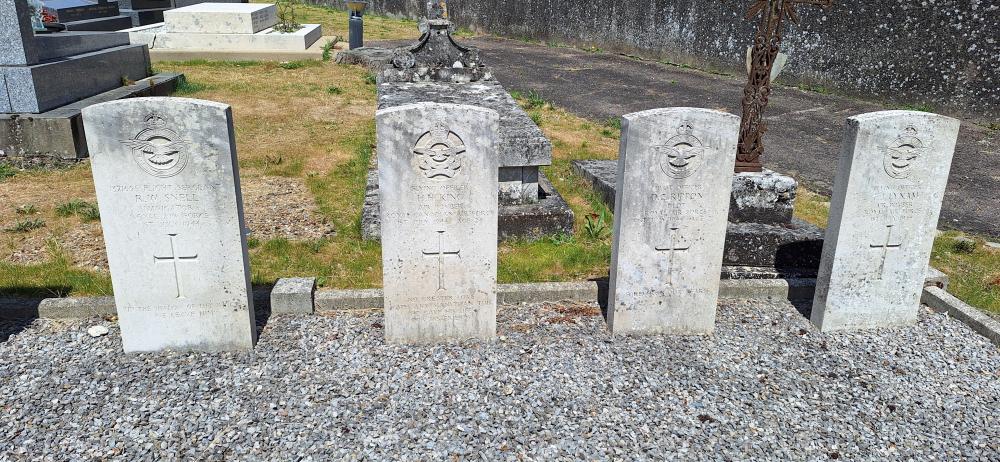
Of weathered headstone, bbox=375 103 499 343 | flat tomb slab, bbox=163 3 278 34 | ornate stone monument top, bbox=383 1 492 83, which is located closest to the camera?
weathered headstone, bbox=375 103 499 343

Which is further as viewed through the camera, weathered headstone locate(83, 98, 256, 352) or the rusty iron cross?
the rusty iron cross

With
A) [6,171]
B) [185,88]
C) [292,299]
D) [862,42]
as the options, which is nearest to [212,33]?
[185,88]

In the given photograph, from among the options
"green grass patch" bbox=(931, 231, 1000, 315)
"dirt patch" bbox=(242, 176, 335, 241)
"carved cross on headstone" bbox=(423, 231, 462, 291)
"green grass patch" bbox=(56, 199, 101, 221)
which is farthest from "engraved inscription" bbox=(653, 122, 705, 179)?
"green grass patch" bbox=(56, 199, 101, 221)

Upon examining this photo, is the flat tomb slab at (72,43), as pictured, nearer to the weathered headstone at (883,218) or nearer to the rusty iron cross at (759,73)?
the rusty iron cross at (759,73)

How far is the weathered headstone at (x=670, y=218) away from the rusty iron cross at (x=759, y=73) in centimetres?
134

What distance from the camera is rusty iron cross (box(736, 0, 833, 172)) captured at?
16.7ft

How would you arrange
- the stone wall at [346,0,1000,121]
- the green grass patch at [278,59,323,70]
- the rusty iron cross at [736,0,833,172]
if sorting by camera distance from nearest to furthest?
the rusty iron cross at [736,0,833,172], the stone wall at [346,0,1000,121], the green grass patch at [278,59,323,70]

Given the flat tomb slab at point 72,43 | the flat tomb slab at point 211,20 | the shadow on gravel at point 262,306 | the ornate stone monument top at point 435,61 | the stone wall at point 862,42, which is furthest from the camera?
the flat tomb slab at point 211,20

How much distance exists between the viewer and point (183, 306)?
12.7 feet

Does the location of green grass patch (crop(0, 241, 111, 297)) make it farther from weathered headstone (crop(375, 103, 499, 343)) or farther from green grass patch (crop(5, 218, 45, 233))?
weathered headstone (crop(375, 103, 499, 343))

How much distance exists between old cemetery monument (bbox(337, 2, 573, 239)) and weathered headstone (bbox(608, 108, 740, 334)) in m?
1.00

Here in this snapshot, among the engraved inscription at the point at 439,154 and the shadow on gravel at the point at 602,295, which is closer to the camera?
the engraved inscription at the point at 439,154

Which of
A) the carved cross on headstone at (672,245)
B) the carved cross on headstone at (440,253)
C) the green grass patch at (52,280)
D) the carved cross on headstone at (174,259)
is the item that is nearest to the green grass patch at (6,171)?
the green grass patch at (52,280)

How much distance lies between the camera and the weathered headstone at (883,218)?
3.98m
